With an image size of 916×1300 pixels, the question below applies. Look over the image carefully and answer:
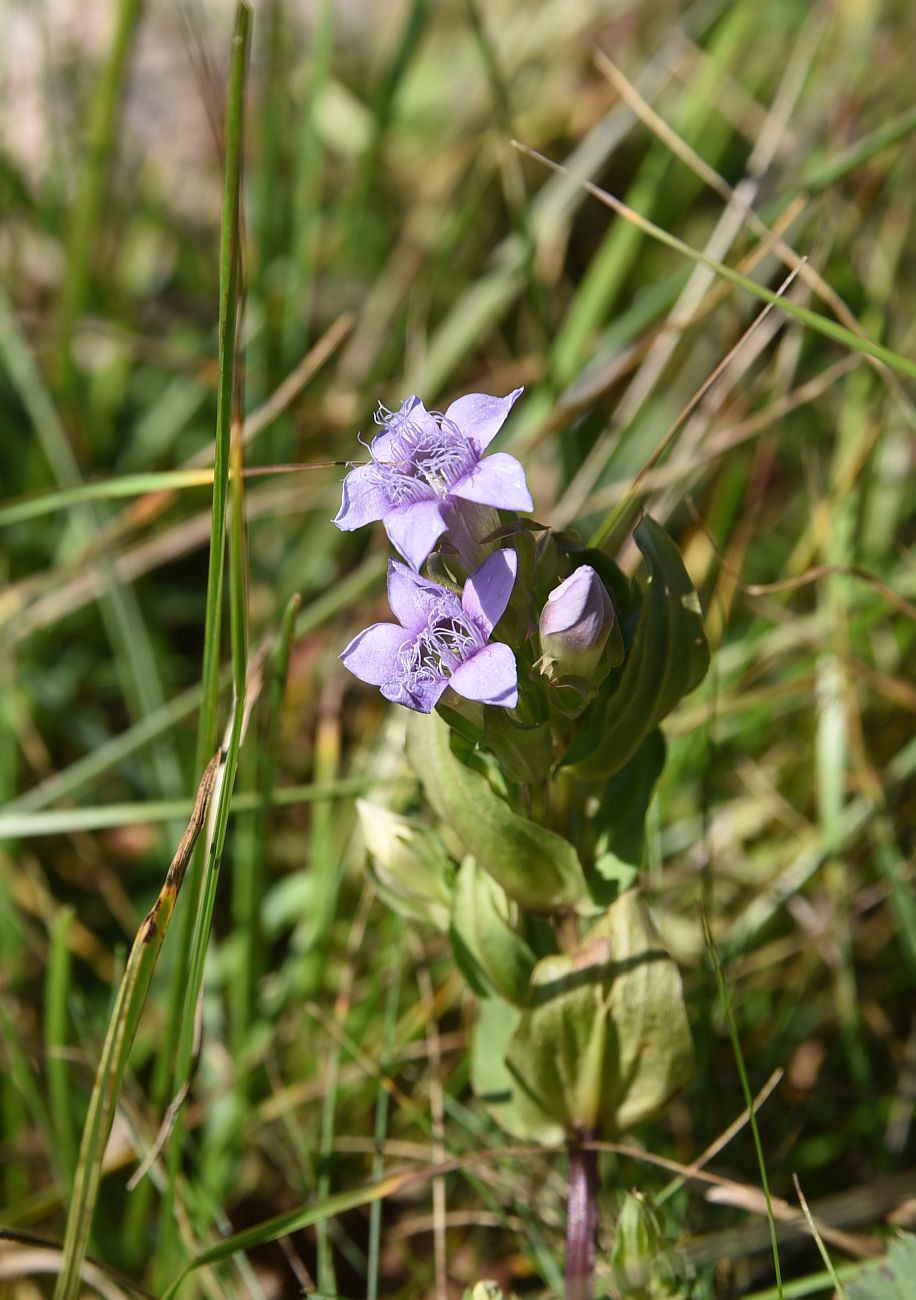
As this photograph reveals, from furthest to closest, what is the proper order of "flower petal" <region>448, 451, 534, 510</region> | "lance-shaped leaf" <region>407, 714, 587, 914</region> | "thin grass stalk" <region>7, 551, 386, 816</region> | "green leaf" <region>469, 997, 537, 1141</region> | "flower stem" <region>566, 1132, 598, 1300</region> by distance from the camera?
1. "thin grass stalk" <region>7, 551, 386, 816</region>
2. "green leaf" <region>469, 997, 537, 1141</region>
3. "flower stem" <region>566, 1132, 598, 1300</region>
4. "lance-shaped leaf" <region>407, 714, 587, 914</region>
5. "flower petal" <region>448, 451, 534, 510</region>

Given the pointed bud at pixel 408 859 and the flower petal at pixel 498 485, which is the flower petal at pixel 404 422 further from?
the pointed bud at pixel 408 859

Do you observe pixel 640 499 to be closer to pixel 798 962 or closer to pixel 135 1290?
pixel 798 962

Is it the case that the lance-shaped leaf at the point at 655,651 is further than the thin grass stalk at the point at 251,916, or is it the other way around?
the thin grass stalk at the point at 251,916

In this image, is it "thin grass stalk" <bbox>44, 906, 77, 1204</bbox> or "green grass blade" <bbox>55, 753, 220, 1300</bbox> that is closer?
"green grass blade" <bbox>55, 753, 220, 1300</bbox>

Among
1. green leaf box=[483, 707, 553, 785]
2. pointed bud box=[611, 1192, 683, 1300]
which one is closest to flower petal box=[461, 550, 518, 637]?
green leaf box=[483, 707, 553, 785]

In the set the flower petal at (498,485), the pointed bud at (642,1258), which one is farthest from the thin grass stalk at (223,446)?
the pointed bud at (642,1258)

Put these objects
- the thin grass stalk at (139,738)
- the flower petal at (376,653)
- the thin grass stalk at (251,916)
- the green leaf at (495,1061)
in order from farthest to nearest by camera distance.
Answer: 1. the thin grass stalk at (139,738)
2. the thin grass stalk at (251,916)
3. the green leaf at (495,1061)
4. the flower petal at (376,653)

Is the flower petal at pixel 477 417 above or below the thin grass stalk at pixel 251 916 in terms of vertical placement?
above

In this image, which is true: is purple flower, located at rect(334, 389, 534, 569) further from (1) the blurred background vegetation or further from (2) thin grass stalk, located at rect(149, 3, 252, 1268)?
(1) the blurred background vegetation
